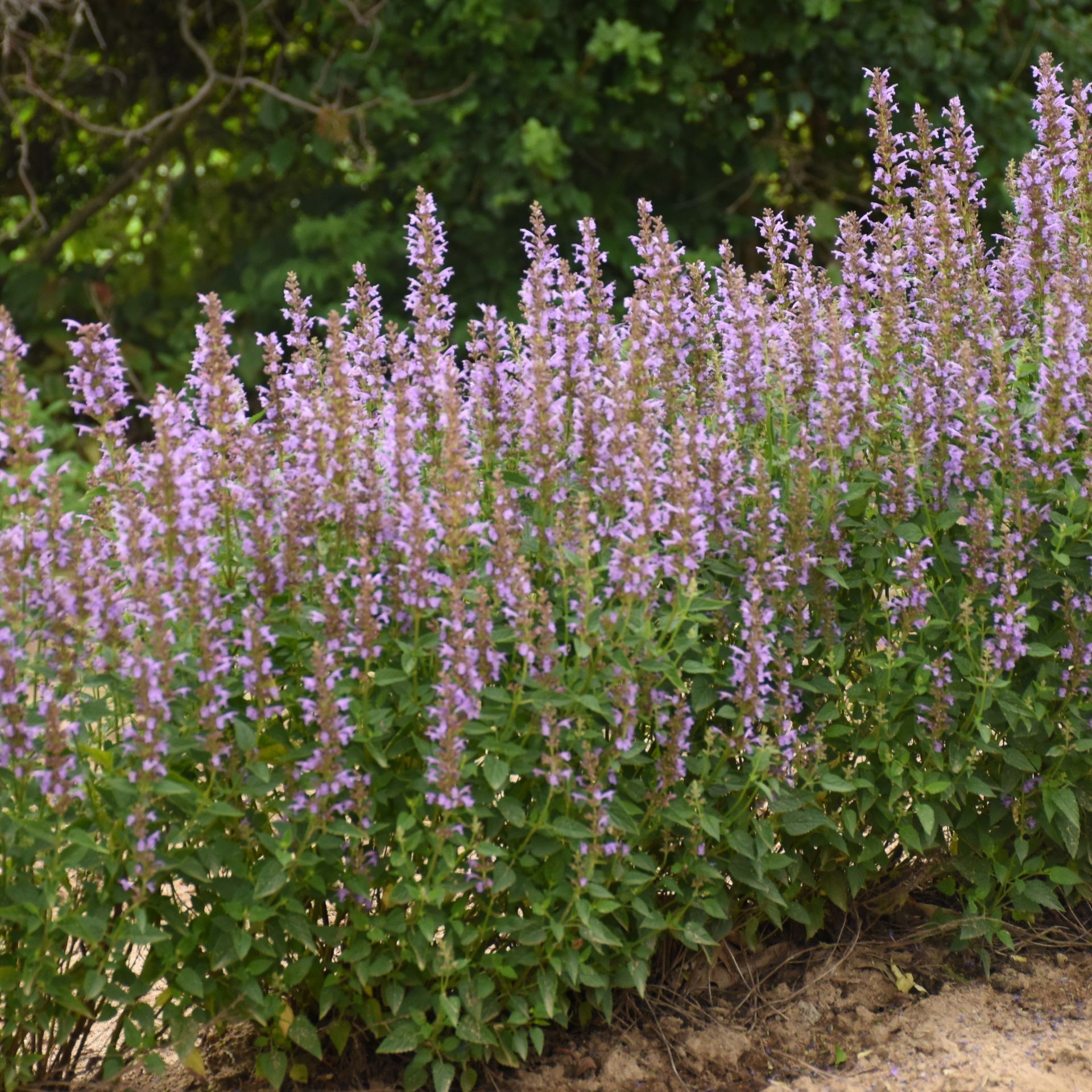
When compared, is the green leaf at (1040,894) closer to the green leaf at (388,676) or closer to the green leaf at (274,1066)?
the green leaf at (388,676)

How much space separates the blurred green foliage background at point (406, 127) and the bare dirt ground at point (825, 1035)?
6122 millimetres

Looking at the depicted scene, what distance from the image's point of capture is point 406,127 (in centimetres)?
995

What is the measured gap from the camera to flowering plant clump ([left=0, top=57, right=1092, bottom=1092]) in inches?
118

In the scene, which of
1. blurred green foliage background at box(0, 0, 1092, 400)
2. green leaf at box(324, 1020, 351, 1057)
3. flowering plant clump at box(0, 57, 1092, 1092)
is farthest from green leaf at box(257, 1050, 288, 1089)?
blurred green foliage background at box(0, 0, 1092, 400)

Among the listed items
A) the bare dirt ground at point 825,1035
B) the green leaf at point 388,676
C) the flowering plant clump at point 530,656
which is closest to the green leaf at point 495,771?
the flowering plant clump at point 530,656

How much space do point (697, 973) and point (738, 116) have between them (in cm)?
765

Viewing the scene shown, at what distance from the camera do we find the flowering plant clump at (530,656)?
3010 millimetres

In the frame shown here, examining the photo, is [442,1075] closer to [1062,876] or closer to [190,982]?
[190,982]

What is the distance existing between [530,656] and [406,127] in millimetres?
7725

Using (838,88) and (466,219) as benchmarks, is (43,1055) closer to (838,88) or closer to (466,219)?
(466,219)

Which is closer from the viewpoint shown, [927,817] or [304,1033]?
[304,1033]

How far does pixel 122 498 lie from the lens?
10.0ft

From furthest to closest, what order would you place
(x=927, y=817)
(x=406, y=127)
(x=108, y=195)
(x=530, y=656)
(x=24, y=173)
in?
(x=24, y=173) → (x=108, y=195) → (x=406, y=127) → (x=927, y=817) → (x=530, y=656)

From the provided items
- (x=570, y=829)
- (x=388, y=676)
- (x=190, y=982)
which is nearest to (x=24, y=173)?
(x=388, y=676)
